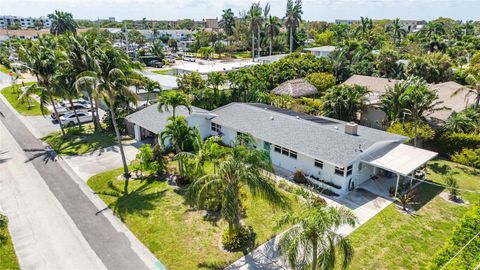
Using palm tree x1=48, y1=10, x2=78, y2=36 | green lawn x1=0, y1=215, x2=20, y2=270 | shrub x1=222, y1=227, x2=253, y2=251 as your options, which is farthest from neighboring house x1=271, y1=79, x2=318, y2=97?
palm tree x1=48, y1=10, x2=78, y2=36

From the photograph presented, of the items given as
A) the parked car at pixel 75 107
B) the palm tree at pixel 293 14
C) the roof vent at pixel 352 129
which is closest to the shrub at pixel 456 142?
the roof vent at pixel 352 129

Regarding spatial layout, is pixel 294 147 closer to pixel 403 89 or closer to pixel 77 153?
pixel 403 89

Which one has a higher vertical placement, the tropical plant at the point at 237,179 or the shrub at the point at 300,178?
the tropical plant at the point at 237,179

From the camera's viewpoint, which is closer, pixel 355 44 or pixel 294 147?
pixel 294 147

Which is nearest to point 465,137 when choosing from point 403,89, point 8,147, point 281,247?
point 403,89

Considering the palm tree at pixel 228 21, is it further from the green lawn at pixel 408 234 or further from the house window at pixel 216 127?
the green lawn at pixel 408 234

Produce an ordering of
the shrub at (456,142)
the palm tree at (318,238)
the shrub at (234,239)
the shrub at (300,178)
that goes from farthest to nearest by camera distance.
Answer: the shrub at (456,142) → the shrub at (300,178) → the shrub at (234,239) → the palm tree at (318,238)
